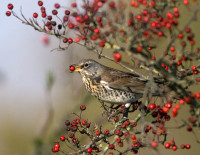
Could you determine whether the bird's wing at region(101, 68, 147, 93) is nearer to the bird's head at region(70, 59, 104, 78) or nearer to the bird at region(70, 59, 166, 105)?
the bird at region(70, 59, 166, 105)

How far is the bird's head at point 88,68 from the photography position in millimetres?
4973

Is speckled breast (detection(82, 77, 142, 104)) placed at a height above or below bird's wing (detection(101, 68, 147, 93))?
below

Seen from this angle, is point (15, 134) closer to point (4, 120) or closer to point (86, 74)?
point (4, 120)

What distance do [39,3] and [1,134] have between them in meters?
6.05

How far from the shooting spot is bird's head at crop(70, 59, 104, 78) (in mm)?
4973

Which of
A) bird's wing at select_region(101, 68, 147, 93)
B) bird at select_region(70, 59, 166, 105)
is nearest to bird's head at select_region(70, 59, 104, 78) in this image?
bird at select_region(70, 59, 166, 105)

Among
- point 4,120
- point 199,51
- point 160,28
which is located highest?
point 160,28

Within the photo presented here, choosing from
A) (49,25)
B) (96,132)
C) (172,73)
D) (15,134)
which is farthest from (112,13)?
(15,134)

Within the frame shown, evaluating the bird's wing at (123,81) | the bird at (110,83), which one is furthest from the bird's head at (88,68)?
the bird's wing at (123,81)

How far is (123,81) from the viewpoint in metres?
5.01

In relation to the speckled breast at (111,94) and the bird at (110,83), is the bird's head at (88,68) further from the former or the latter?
the speckled breast at (111,94)

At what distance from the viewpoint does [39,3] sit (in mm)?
3652

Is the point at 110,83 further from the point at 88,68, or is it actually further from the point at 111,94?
the point at 88,68

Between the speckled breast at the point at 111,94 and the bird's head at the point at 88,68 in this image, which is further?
the bird's head at the point at 88,68
